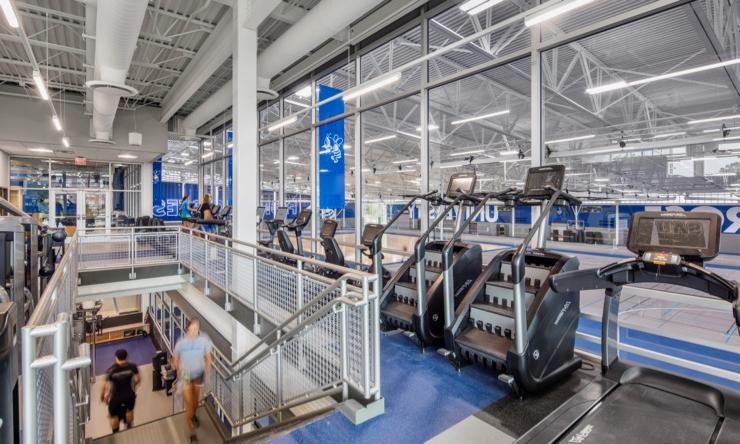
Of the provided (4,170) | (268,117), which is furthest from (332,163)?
(4,170)

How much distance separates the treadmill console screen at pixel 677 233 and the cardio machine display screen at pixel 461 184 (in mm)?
1688

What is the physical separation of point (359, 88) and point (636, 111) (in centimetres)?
856

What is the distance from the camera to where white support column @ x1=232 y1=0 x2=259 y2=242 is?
6.14m

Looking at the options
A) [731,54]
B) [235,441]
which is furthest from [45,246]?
[731,54]

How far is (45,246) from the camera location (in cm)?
493

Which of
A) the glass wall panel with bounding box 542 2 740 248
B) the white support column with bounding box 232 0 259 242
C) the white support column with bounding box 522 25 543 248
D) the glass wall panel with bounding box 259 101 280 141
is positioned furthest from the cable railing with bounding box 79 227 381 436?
the glass wall panel with bounding box 259 101 280 141

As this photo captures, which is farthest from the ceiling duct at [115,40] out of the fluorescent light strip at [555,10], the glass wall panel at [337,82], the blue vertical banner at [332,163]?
the fluorescent light strip at [555,10]

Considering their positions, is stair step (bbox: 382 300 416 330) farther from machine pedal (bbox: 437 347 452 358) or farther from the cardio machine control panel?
the cardio machine control panel

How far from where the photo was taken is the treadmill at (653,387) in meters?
1.94

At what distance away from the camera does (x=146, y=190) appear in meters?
14.6

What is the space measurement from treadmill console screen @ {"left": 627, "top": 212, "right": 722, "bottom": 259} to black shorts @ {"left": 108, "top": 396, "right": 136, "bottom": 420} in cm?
692

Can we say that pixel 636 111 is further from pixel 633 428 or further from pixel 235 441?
pixel 235 441

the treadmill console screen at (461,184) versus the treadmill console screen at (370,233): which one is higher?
the treadmill console screen at (461,184)

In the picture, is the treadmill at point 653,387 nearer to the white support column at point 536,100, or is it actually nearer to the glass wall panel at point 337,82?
the white support column at point 536,100
